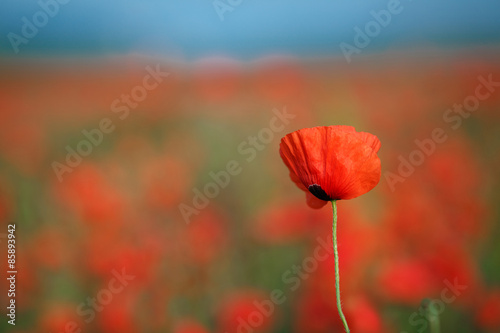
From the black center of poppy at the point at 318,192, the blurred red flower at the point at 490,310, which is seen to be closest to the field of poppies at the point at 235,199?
the blurred red flower at the point at 490,310

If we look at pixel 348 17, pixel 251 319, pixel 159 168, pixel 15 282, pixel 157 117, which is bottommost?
pixel 251 319

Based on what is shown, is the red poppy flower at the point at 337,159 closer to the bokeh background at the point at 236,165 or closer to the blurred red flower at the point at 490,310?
the bokeh background at the point at 236,165

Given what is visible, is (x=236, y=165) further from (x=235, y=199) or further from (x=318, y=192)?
(x=318, y=192)

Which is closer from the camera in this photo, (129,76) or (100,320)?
(100,320)

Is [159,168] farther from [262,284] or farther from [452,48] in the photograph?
[452,48]

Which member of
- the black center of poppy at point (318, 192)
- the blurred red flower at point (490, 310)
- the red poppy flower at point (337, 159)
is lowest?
the blurred red flower at point (490, 310)

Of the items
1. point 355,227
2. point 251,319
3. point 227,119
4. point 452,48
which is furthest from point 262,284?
point 452,48
